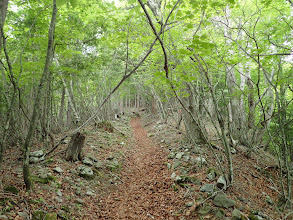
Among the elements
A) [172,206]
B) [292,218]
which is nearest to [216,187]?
[172,206]

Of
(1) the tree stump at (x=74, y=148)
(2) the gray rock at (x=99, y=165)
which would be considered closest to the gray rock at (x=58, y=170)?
(1) the tree stump at (x=74, y=148)

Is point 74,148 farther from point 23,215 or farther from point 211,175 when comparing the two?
point 211,175

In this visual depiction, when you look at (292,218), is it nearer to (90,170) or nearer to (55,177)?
(90,170)

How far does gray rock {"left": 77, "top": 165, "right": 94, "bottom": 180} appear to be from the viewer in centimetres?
477

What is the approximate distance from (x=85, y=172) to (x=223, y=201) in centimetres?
369

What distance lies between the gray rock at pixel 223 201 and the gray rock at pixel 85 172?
11.1 ft

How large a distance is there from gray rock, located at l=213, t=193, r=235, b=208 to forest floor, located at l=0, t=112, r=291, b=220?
7cm

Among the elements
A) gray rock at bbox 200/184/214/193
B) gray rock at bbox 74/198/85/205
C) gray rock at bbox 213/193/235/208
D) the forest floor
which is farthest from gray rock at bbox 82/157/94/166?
gray rock at bbox 213/193/235/208

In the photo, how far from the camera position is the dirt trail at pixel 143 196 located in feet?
12.4

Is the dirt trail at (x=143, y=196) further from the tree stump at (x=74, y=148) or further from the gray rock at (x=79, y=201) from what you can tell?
the tree stump at (x=74, y=148)

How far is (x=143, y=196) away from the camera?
4449mm

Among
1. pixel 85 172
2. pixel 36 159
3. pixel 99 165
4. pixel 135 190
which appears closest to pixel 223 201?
pixel 135 190

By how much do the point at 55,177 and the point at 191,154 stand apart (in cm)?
444

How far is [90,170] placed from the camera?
5.00 meters
